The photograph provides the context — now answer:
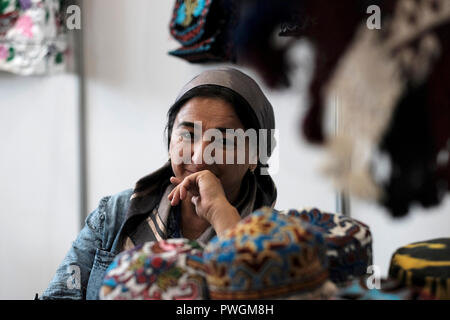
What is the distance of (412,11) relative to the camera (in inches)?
14.2

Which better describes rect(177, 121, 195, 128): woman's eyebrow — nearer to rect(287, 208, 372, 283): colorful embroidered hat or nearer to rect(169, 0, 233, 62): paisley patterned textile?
rect(169, 0, 233, 62): paisley patterned textile

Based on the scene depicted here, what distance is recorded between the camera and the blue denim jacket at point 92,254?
70cm

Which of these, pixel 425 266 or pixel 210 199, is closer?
pixel 425 266

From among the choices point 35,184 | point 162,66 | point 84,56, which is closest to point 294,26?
point 162,66

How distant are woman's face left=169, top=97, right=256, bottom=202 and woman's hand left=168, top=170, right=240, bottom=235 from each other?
0.13 ft

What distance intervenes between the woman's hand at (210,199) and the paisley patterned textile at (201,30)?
138 millimetres

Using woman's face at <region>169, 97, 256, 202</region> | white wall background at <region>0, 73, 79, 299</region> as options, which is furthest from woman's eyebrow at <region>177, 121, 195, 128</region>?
white wall background at <region>0, 73, 79, 299</region>

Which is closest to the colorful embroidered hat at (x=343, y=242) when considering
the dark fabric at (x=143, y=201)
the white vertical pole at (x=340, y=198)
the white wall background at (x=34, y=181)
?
the white vertical pole at (x=340, y=198)

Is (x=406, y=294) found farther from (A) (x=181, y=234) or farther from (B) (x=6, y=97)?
(B) (x=6, y=97)

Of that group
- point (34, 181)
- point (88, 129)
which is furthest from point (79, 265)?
point (34, 181)

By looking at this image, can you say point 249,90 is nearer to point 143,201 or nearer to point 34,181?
point 143,201

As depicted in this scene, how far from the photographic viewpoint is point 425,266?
41cm

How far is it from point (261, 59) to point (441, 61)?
0.13m

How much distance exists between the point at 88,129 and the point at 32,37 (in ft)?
1.12
